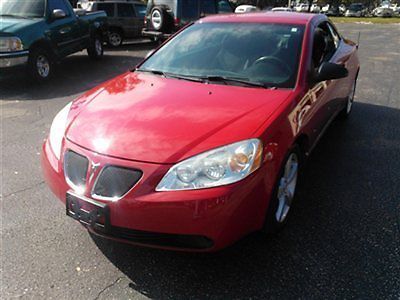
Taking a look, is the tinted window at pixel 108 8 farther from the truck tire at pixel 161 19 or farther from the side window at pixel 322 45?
the side window at pixel 322 45

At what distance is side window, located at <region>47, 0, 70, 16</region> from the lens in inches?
333

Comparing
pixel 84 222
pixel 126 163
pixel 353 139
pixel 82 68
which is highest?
pixel 126 163

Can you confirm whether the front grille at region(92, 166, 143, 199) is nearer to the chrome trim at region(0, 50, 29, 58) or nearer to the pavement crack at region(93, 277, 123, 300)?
the pavement crack at region(93, 277, 123, 300)

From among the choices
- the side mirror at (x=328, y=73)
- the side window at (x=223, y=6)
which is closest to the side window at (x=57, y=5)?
the side window at (x=223, y=6)

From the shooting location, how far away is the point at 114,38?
44.1 ft

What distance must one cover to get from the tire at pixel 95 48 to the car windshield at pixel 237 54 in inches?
277

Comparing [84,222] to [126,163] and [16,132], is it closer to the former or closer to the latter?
[126,163]

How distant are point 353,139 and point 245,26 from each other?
2.12 m

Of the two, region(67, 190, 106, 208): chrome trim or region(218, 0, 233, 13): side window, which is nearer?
region(67, 190, 106, 208): chrome trim

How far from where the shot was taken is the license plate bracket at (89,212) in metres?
2.32

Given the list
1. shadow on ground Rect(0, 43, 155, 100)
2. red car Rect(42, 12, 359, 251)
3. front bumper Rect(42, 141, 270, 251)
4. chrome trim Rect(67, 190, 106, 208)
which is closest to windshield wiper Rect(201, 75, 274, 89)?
red car Rect(42, 12, 359, 251)

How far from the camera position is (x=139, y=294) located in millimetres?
2410

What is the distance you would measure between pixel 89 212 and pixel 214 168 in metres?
0.77

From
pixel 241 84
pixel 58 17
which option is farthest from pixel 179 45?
pixel 58 17
